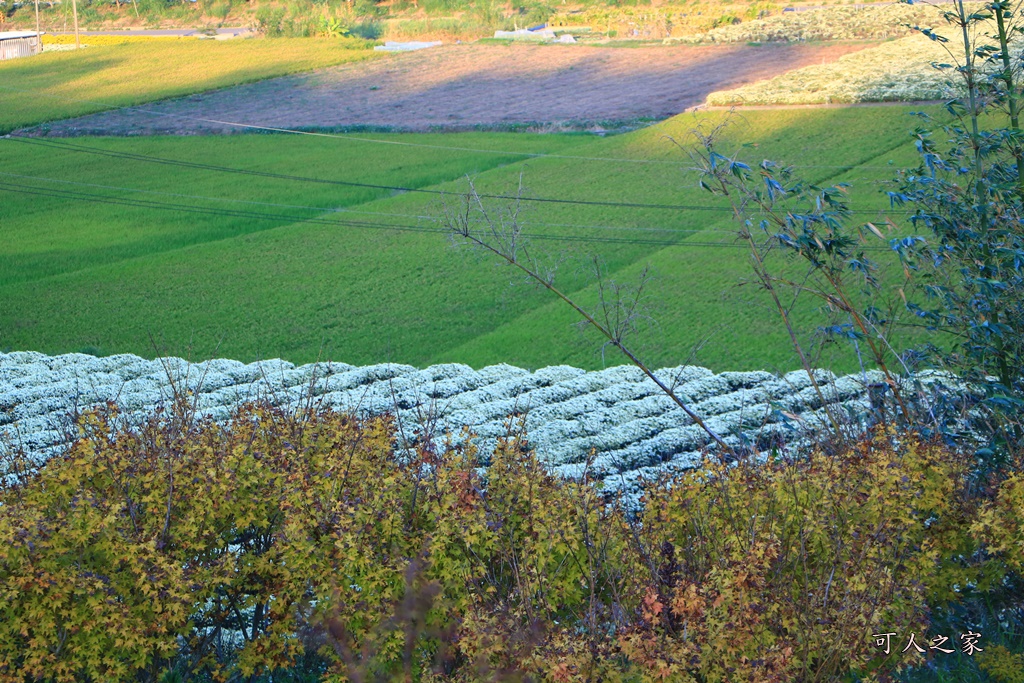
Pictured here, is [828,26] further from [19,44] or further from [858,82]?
[19,44]

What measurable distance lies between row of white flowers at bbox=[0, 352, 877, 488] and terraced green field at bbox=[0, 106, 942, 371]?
0.85 m

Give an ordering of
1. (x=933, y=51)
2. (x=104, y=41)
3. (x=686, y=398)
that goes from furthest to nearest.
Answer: (x=104, y=41), (x=933, y=51), (x=686, y=398)

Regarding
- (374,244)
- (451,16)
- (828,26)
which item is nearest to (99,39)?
(451,16)

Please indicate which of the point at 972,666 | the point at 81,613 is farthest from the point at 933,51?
Result: the point at 81,613

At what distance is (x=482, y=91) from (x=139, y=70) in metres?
13.0

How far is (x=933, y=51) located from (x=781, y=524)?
36.4 m

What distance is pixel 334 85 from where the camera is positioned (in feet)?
136

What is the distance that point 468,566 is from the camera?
739 centimetres

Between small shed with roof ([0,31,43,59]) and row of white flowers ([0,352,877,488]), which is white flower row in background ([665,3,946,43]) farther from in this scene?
row of white flowers ([0,352,877,488])

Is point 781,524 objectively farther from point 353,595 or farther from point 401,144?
point 401,144

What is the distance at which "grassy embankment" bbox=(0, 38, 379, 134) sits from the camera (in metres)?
35.0

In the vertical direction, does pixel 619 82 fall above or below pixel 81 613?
below

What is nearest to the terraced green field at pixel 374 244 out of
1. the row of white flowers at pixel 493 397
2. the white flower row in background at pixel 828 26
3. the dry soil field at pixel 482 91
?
the row of white flowers at pixel 493 397

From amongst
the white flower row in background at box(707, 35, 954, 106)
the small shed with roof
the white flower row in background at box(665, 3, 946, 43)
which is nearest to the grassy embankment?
the small shed with roof
